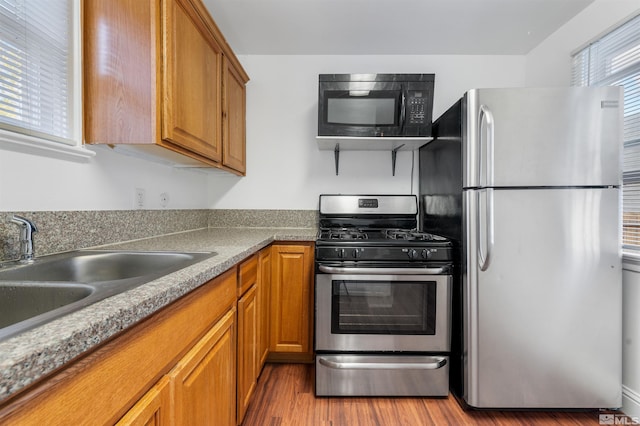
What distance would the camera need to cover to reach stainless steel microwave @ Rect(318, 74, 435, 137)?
1893 mm

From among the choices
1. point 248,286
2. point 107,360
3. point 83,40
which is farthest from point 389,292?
point 83,40

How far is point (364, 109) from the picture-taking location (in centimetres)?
192

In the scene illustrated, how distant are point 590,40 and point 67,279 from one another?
3061 mm

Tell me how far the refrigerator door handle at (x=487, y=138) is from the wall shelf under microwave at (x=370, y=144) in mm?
468

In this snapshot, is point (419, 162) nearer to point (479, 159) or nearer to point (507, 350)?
point (479, 159)

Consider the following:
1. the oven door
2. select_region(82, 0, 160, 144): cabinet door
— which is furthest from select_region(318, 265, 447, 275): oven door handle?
select_region(82, 0, 160, 144): cabinet door

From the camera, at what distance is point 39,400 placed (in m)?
0.40

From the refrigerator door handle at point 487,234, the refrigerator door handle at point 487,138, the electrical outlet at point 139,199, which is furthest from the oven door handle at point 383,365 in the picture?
the electrical outlet at point 139,199

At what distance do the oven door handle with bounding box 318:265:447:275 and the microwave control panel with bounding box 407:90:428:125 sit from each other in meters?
1.01

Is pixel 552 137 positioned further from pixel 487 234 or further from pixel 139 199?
pixel 139 199

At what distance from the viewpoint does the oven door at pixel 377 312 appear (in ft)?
5.27

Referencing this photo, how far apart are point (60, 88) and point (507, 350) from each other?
2409 millimetres

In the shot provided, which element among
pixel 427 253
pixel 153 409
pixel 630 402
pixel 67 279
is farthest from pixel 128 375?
pixel 630 402

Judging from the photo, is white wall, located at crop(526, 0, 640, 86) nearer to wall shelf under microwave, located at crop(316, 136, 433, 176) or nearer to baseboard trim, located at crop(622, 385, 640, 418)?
wall shelf under microwave, located at crop(316, 136, 433, 176)
